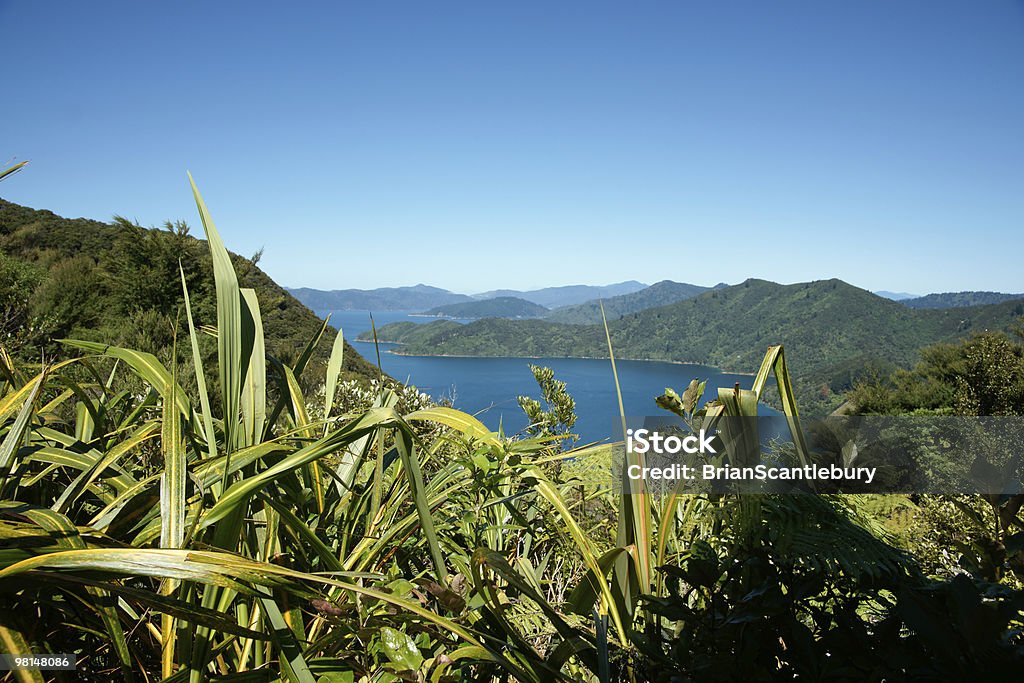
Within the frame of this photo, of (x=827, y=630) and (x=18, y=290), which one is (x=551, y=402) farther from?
(x=18, y=290)

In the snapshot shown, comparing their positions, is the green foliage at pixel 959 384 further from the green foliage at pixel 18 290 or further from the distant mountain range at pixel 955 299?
the distant mountain range at pixel 955 299

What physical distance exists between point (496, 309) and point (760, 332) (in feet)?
199

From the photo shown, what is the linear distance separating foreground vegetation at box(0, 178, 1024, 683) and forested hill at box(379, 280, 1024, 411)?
154ft

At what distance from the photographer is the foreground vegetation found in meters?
0.49

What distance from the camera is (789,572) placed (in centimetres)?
63

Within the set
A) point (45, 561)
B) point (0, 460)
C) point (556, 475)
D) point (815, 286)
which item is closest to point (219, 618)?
point (45, 561)

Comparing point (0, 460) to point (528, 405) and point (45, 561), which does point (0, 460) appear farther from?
point (528, 405)

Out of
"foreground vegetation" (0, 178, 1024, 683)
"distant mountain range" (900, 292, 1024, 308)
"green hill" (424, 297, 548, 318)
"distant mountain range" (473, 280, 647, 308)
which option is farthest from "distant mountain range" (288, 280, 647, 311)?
"foreground vegetation" (0, 178, 1024, 683)

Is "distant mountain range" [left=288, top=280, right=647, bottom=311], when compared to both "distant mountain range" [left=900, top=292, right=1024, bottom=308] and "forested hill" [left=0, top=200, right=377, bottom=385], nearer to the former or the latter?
"distant mountain range" [left=900, top=292, right=1024, bottom=308]


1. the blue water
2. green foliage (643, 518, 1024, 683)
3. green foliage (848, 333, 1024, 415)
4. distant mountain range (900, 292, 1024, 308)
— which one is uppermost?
distant mountain range (900, 292, 1024, 308)

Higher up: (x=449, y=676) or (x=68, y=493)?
(x=68, y=493)

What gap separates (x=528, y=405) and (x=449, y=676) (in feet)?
9.03

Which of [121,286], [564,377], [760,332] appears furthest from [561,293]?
[121,286]

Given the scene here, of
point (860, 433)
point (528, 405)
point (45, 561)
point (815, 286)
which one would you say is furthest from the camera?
point (815, 286)
